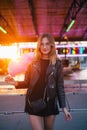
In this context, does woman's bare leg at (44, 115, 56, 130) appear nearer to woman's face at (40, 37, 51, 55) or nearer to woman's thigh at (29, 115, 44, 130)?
woman's thigh at (29, 115, 44, 130)

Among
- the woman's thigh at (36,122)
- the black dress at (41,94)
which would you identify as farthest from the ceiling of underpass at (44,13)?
the woman's thigh at (36,122)

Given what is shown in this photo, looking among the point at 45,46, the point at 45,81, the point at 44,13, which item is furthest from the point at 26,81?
the point at 44,13

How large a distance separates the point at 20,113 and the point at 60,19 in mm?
10881

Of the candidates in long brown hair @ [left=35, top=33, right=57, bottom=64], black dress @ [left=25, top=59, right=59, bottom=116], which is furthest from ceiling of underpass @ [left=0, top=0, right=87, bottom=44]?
black dress @ [left=25, top=59, right=59, bottom=116]

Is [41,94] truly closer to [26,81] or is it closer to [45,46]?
[26,81]

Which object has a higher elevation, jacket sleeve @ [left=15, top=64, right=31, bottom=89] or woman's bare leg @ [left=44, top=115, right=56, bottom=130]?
jacket sleeve @ [left=15, top=64, right=31, bottom=89]

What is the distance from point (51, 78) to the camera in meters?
2.12

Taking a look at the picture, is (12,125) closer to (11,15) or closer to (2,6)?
(2,6)

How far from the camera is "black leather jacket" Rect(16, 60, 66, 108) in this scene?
6.90ft

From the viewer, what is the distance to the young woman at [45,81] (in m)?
2.09

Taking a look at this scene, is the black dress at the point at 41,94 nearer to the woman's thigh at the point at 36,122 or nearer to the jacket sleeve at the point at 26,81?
the woman's thigh at the point at 36,122

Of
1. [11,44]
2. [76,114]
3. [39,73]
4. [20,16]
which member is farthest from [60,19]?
[39,73]

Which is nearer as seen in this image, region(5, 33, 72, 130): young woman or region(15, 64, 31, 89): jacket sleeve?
region(5, 33, 72, 130): young woman

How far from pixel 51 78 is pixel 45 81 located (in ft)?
0.20
